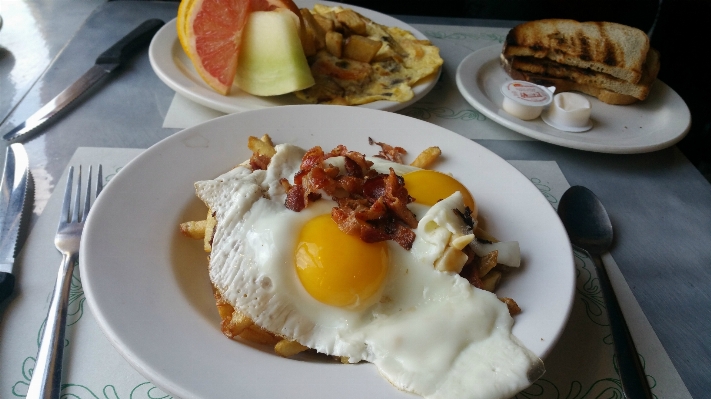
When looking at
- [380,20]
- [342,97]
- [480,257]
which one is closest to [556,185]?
[480,257]

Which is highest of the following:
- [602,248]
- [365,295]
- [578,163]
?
[365,295]

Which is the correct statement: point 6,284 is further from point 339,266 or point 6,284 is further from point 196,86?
point 196,86

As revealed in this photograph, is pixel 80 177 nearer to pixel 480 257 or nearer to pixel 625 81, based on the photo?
pixel 480 257

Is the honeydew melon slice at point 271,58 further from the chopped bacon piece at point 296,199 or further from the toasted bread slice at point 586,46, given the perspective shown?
the toasted bread slice at point 586,46

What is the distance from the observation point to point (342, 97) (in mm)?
2572

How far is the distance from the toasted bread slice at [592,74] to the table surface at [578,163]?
0.47 metres

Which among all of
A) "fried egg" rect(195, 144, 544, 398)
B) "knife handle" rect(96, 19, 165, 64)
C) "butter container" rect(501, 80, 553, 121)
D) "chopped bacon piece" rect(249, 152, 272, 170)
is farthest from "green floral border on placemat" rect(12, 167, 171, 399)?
"butter container" rect(501, 80, 553, 121)

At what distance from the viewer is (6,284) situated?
1.47 meters

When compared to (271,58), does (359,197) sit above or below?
above

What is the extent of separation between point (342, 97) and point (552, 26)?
1.75 meters

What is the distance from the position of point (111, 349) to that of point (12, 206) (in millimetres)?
831

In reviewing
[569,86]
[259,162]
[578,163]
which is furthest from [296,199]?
[569,86]

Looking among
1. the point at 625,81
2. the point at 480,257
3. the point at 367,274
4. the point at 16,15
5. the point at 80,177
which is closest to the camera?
the point at 367,274

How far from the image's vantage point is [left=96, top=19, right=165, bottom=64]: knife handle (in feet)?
9.39
